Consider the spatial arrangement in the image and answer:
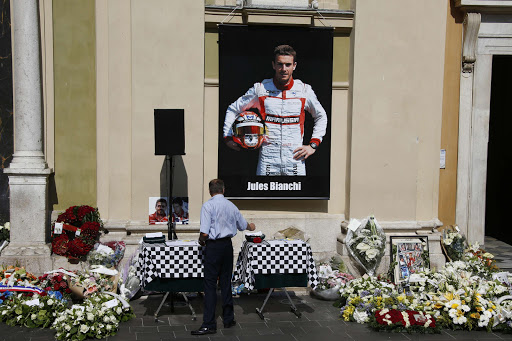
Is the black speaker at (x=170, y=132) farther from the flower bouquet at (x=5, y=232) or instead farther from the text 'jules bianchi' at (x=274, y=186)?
the flower bouquet at (x=5, y=232)

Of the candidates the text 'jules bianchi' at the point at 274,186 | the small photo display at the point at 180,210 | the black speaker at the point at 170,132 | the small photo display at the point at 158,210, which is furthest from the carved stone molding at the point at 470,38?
the small photo display at the point at 158,210

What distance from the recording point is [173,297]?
8523mm

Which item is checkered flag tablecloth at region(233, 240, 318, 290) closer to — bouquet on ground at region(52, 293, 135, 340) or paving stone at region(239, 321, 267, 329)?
paving stone at region(239, 321, 267, 329)

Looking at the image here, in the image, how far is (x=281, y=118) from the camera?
384 inches

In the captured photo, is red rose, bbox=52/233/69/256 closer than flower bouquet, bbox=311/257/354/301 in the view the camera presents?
No

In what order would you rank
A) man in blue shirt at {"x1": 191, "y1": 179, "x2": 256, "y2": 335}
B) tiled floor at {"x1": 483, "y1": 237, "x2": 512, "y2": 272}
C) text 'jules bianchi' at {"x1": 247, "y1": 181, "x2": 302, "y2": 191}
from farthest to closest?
tiled floor at {"x1": 483, "y1": 237, "x2": 512, "y2": 272} → text 'jules bianchi' at {"x1": 247, "y1": 181, "x2": 302, "y2": 191} → man in blue shirt at {"x1": 191, "y1": 179, "x2": 256, "y2": 335}

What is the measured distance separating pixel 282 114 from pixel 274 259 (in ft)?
9.42

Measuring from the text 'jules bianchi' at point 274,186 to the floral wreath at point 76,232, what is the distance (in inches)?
100

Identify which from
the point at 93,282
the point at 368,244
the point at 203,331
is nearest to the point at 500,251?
the point at 368,244

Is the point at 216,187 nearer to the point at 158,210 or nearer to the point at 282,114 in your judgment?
the point at 158,210

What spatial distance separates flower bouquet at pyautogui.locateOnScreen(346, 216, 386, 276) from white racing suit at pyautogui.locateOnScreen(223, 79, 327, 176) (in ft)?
4.35

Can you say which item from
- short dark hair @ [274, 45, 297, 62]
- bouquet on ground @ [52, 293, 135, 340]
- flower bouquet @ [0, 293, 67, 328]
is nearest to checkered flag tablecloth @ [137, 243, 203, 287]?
bouquet on ground @ [52, 293, 135, 340]

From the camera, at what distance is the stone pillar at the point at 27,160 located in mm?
9141

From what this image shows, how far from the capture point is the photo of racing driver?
381 inches
